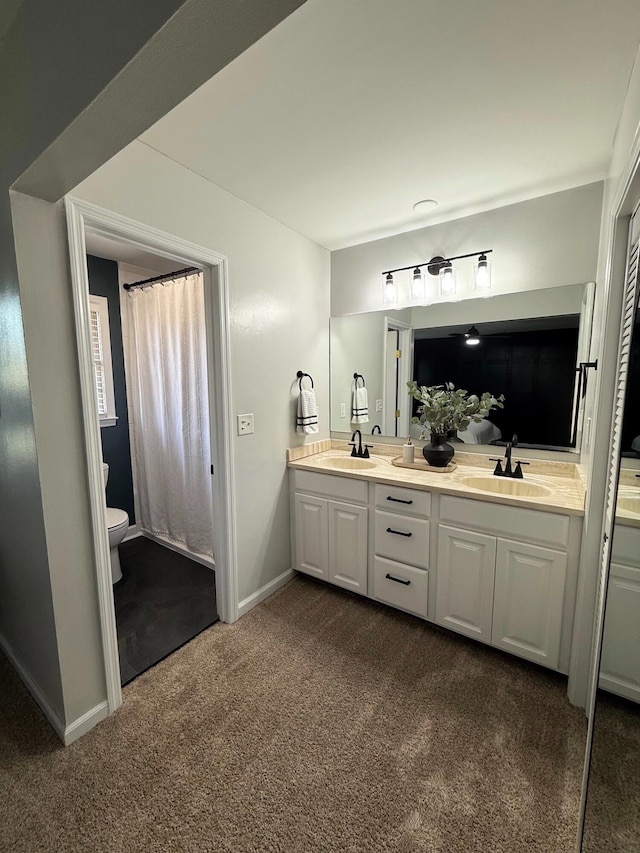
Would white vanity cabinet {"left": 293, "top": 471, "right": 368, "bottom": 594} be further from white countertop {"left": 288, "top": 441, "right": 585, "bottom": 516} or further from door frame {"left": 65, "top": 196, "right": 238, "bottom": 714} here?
door frame {"left": 65, "top": 196, "right": 238, "bottom": 714}

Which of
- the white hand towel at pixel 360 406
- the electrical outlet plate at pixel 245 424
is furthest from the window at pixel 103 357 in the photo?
the white hand towel at pixel 360 406

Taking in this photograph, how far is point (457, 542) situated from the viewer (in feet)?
6.37

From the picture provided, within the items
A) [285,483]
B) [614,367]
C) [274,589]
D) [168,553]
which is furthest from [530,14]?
[168,553]

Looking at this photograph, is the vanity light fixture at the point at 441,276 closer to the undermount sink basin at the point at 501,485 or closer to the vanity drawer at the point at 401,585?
the undermount sink basin at the point at 501,485

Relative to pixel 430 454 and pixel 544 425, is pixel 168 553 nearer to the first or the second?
pixel 430 454

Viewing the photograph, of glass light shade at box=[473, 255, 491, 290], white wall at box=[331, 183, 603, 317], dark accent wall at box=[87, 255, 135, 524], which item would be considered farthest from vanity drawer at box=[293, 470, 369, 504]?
dark accent wall at box=[87, 255, 135, 524]

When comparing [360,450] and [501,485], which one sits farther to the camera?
[360,450]

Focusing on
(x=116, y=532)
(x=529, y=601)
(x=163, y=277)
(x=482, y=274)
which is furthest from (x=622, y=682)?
(x=163, y=277)

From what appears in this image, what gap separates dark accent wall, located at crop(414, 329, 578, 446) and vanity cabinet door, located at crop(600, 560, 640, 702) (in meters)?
1.25

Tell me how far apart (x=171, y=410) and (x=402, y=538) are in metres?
2.00

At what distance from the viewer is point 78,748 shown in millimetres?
1453

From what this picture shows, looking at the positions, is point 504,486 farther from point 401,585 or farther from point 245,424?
point 245,424

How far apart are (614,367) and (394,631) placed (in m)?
1.70

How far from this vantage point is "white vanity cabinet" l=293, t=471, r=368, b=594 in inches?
90.4
